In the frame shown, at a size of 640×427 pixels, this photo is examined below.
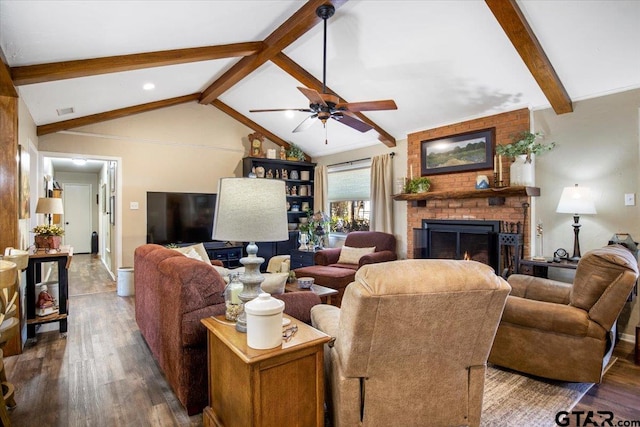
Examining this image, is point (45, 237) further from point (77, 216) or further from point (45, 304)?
point (77, 216)

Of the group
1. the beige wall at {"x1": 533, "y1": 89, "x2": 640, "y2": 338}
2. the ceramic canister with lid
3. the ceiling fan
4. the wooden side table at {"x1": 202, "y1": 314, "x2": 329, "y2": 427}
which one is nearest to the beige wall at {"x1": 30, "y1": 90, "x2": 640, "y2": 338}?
the beige wall at {"x1": 533, "y1": 89, "x2": 640, "y2": 338}

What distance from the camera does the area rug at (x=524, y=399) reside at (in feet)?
6.61

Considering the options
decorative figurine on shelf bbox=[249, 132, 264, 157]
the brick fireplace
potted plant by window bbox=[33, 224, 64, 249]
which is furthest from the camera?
decorative figurine on shelf bbox=[249, 132, 264, 157]

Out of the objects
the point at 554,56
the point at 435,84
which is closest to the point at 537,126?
the point at 554,56

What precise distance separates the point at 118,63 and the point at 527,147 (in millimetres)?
4320

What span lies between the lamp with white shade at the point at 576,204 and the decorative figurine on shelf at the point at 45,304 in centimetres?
512

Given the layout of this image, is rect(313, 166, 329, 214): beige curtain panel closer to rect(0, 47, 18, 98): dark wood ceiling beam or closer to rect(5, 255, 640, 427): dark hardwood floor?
rect(5, 255, 640, 427): dark hardwood floor

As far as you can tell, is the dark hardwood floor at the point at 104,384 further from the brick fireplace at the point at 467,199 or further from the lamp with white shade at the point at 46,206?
the brick fireplace at the point at 467,199

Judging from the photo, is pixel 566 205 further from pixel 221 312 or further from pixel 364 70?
pixel 221 312

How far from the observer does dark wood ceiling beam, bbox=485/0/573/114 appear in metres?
2.77

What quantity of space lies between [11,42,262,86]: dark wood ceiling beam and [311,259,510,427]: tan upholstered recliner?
10.6 feet

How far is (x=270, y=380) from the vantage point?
1434 mm

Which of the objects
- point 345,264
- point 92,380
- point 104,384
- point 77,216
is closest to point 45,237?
point 92,380

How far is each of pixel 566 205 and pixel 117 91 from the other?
210 inches
